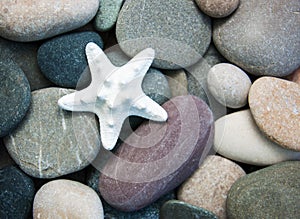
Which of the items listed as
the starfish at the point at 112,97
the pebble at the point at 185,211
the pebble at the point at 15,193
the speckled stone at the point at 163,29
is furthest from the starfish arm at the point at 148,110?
the pebble at the point at 15,193

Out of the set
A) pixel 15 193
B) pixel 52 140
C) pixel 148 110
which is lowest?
pixel 15 193

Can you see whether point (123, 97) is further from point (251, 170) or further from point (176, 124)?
point (251, 170)

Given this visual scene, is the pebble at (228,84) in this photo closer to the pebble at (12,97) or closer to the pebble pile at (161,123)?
the pebble pile at (161,123)

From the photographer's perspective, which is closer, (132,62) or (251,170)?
(132,62)

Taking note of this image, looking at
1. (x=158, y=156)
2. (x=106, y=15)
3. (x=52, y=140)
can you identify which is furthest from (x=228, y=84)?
(x=52, y=140)

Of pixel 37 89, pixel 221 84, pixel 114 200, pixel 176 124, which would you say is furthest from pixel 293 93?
pixel 37 89

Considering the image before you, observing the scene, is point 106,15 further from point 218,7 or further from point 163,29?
point 218,7
